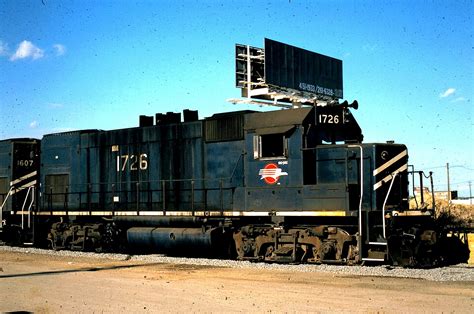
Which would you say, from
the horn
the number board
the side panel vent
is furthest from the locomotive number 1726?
the horn

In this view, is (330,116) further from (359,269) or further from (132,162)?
(132,162)

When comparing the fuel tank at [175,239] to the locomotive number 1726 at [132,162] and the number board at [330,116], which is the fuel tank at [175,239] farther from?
the number board at [330,116]

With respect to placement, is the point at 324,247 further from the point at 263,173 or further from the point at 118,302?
the point at 118,302

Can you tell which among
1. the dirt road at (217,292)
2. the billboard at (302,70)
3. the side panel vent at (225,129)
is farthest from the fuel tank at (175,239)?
the billboard at (302,70)

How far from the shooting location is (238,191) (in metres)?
15.5

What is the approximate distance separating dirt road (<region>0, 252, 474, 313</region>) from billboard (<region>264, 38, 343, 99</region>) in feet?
77.0

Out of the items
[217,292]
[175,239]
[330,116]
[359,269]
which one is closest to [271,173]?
[330,116]

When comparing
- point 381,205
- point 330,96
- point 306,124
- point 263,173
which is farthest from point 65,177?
point 330,96

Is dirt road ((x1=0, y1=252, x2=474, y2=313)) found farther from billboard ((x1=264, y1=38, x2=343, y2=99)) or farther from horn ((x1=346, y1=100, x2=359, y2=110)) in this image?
billboard ((x1=264, y1=38, x2=343, y2=99))

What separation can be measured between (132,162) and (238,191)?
4498 mm

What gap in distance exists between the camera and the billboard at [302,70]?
35.4m

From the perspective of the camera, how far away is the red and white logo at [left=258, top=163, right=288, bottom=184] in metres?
14.6

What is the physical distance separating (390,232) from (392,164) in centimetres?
185

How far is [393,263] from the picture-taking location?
13.1 m
